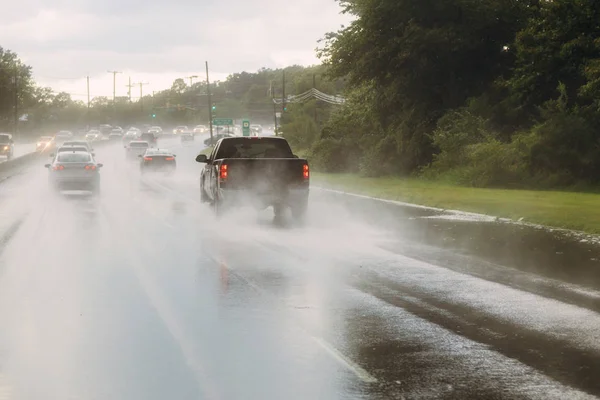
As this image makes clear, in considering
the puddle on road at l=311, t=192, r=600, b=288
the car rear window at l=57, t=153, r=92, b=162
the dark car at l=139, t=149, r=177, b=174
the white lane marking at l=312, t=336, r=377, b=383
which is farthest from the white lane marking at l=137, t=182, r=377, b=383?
the dark car at l=139, t=149, r=177, b=174

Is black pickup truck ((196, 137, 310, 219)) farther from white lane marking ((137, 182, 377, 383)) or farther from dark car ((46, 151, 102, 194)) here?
white lane marking ((137, 182, 377, 383))

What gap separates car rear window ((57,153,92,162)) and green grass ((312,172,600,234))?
9814 millimetres

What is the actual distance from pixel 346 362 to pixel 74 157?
97.1 ft

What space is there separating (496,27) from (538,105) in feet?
17.2

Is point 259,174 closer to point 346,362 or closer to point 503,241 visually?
point 503,241

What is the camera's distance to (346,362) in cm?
838

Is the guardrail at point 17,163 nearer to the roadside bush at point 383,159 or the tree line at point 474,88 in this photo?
the roadside bush at point 383,159

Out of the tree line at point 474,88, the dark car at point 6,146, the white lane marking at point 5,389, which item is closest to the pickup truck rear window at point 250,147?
the tree line at point 474,88

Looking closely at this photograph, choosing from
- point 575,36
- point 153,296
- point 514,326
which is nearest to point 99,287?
point 153,296

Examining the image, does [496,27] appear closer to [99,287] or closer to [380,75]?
[380,75]

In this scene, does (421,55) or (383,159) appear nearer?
(421,55)

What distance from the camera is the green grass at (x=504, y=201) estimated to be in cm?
2330

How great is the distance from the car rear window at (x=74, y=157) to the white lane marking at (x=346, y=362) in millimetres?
28173

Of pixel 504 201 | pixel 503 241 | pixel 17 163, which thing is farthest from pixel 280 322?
pixel 17 163
